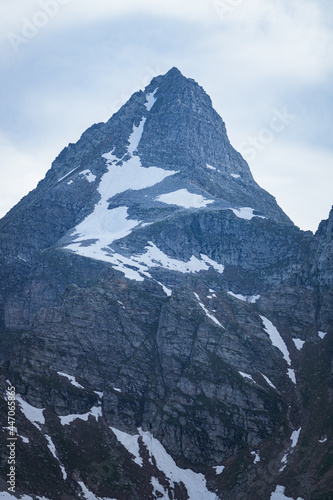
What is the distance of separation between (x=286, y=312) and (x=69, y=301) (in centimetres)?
5278

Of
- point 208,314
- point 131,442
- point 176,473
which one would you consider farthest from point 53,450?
point 208,314

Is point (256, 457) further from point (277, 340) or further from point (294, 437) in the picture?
point (277, 340)

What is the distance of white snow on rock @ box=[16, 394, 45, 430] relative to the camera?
5157 inches

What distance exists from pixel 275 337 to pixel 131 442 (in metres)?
43.8

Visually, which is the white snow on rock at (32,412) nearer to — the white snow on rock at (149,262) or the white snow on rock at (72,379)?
the white snow on rock at (72,379)

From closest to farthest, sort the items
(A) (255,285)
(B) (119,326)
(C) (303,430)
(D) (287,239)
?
(C) (303,430) < (B) (119,326) < (A) (255,285) < (D) (287,239)

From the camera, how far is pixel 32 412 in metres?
134

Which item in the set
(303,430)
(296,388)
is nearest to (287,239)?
(296,388)

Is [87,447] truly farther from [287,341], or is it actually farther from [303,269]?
[303,269]

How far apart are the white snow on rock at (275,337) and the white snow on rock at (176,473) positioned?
35724mm

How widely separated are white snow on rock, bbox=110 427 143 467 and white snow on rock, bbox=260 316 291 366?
129ft

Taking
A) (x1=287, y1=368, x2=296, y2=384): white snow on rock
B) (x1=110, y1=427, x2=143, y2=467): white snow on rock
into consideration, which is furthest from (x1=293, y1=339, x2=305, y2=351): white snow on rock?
(x1=110, y1=427, x2=143, y2=467): white snow on rock

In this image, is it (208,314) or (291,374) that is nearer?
(291,374)

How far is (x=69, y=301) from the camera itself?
516 feet
